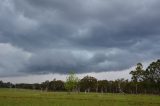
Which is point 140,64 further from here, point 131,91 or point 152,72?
point 131,91

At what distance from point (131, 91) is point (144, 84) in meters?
31.6

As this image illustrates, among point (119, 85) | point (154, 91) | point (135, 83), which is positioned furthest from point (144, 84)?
point (119, 85)

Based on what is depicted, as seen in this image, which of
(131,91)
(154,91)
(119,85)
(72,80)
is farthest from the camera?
(119,85)

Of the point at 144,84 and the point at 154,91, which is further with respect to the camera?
the point at 154,91

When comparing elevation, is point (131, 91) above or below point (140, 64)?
below

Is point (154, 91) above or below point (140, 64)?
below

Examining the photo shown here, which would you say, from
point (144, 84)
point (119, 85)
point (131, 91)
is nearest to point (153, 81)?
point (144, 84)

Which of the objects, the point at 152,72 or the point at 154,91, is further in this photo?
the point at 154,91

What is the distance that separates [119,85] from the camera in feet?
653

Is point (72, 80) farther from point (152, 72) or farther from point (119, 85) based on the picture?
point (119, 85)

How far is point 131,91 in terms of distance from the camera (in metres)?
184

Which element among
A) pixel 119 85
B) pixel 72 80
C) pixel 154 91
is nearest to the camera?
pixel 72 80

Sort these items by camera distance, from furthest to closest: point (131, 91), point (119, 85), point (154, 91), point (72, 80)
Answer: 1. point (119, 85)
2. point (131, 91)
3. point (154, 91)
4. point (72, 80)

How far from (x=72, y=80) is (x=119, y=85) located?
60609 mm
